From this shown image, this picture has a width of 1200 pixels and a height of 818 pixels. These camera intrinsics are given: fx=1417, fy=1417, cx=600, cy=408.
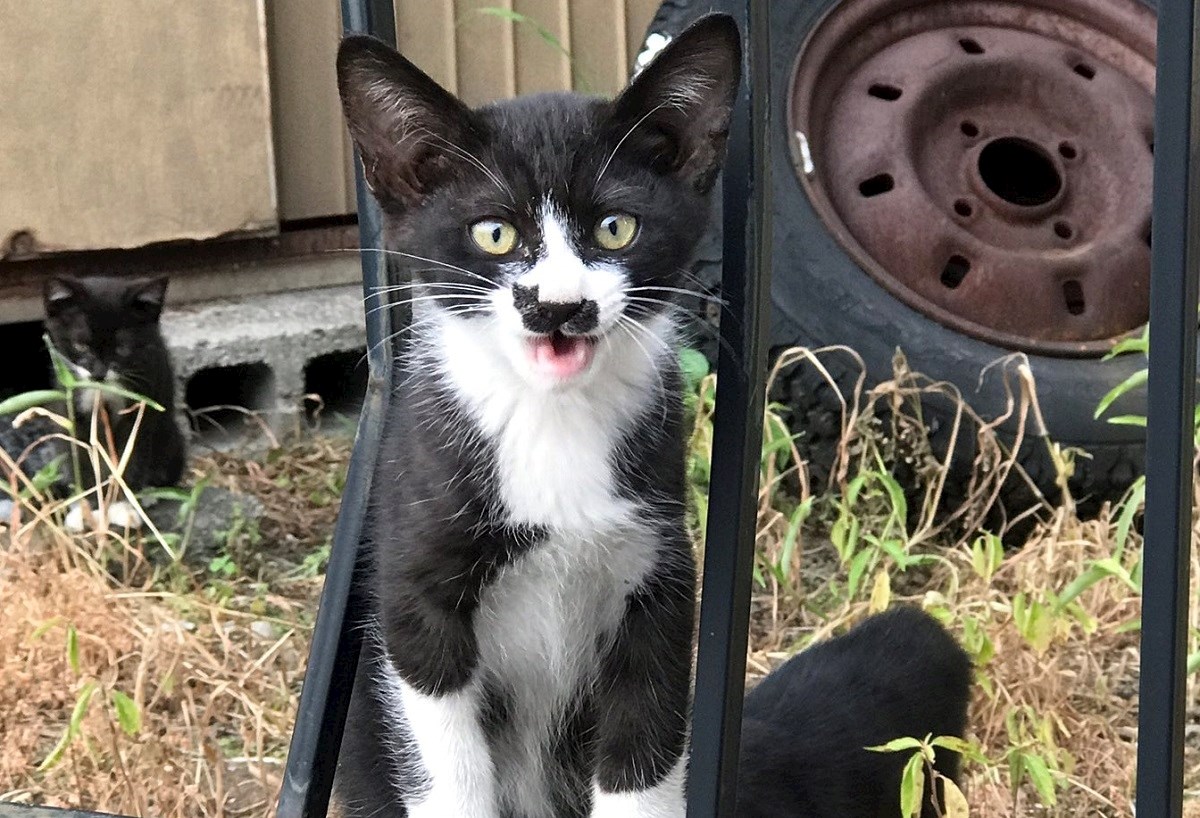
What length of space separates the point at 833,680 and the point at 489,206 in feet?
2.07

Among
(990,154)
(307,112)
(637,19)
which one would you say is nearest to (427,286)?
(990,154)

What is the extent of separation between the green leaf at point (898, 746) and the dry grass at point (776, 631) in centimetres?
22

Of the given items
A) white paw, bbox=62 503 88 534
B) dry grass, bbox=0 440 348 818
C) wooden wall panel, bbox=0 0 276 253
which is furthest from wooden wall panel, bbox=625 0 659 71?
white paw, bbox=62 503 88 534

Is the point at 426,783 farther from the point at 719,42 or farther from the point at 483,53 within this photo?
the point at 483,53

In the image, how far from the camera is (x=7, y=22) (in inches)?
112

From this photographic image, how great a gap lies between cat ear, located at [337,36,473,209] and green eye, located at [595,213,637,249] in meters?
0.14

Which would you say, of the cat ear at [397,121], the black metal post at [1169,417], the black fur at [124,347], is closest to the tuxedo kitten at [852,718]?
the black metal post at [1169,417]

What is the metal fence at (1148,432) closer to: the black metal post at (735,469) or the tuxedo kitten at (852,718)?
the black metal post at (735,469)

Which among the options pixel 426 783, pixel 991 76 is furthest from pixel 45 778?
pixel 991 76

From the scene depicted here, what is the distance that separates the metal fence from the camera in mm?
857

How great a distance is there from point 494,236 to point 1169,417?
22.4 inches

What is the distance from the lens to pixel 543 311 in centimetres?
114

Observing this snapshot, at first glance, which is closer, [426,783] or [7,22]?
[426,783]

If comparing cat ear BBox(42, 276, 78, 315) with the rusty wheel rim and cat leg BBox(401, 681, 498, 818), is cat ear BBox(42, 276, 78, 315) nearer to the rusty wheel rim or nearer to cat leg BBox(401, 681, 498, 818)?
the rusty wheel rim
